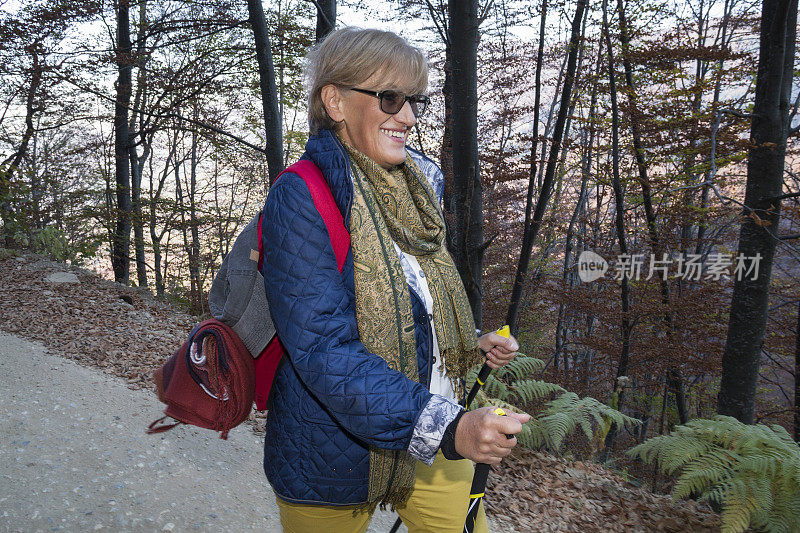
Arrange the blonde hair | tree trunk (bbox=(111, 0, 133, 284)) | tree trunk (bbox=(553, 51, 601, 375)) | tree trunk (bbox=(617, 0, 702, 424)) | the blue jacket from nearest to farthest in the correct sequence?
1. the blue jacket
2. the blonde hair
3. tree trunk (bbox=(617, 0, 702, 424))
4. tree trunk (bbox=(553, 51, 601, 375))
5. tree trunk (bbox=(111, 0, 133, 284))

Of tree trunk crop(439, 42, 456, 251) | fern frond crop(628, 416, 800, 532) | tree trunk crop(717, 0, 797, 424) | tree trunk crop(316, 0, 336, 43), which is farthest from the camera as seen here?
tree trunk crop(439, 42, 456, 251)

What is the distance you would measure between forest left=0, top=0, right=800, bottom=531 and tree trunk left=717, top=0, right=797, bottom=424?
0.02m

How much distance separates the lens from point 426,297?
1672 millimetres

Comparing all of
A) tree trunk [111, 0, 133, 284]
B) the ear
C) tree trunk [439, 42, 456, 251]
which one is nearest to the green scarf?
the ear

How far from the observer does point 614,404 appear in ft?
19.3

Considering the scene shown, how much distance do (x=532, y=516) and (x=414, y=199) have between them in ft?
10.1

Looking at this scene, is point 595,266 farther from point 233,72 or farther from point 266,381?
point 266,381

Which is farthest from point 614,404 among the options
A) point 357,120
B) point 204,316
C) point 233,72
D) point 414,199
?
point 233,72

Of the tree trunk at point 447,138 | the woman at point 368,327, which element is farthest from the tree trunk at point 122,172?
the woman at point 368,327

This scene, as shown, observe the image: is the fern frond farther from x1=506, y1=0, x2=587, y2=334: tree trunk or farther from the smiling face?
x1=506, y1=0, x2=587, y2=334: tree trunk

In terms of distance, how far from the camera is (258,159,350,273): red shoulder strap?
1345 mm

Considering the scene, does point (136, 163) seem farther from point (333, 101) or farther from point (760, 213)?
point (333, 101)

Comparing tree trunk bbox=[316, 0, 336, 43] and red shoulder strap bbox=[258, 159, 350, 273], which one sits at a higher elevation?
tree trunk bbox=[316, 0, 336, 43]

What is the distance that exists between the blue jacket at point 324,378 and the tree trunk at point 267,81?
20.4 ft
